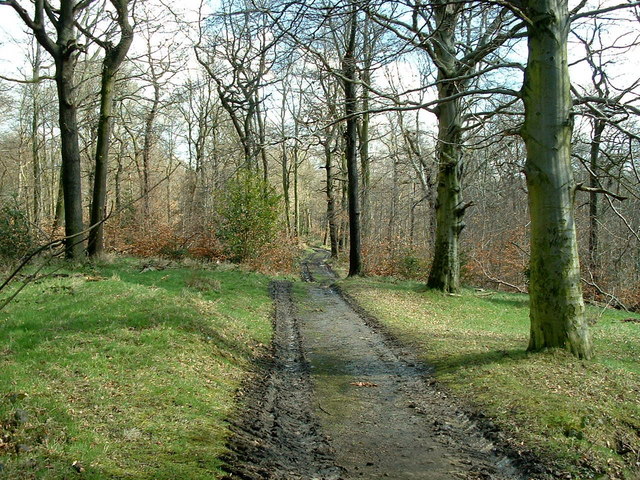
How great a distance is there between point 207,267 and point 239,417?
13.8 meters

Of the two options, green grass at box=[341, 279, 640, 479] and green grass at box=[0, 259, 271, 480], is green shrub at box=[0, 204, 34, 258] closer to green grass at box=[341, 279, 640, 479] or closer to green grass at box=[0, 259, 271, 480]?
green grass at box=[0, 259, 271, 480]

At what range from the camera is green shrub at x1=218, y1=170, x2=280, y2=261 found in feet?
71.7

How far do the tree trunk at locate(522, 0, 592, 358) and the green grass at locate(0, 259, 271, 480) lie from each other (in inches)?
189

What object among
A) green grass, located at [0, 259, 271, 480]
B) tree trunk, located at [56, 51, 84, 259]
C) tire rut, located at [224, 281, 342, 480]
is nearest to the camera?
green grass, located at [0, 259, 271, 480]

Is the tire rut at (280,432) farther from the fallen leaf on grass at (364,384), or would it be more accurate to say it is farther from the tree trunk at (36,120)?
the tree trunk at (36,120)

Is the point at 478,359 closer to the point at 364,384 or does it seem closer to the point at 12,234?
the point at 364,384

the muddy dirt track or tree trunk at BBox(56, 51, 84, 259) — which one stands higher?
tree trunk at BBox(56, 51, 84, 259)

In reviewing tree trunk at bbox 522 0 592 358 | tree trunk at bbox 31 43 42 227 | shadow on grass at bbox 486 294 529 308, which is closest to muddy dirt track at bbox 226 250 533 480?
tree trunk at bbox 522 0 592 358

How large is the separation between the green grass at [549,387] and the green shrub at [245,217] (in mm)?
10790

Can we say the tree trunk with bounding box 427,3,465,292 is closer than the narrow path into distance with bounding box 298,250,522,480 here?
No

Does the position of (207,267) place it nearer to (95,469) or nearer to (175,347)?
(175,347)

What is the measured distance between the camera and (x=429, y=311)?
13719mm

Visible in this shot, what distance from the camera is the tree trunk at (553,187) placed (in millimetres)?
7293

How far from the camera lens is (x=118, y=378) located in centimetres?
614
